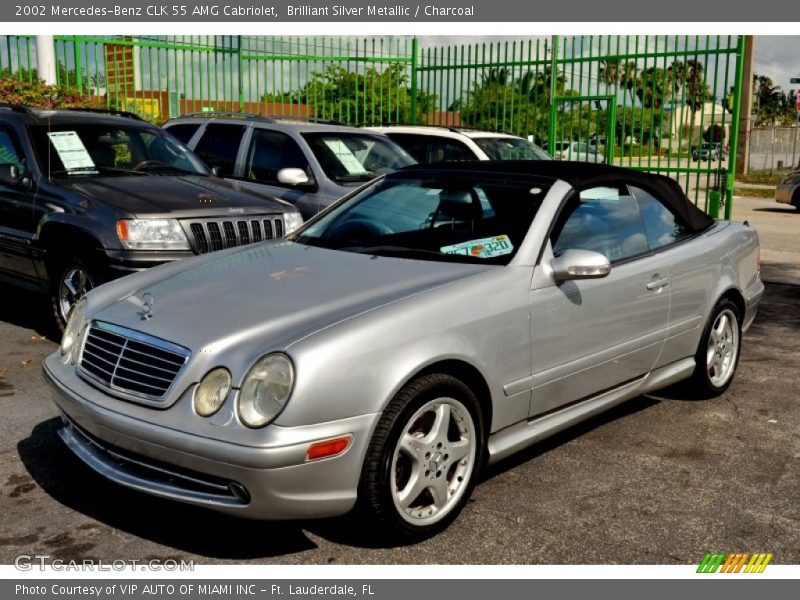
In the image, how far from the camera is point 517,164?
17.4 feet

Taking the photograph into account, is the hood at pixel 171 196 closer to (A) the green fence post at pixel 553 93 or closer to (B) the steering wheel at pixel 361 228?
(B) the steering wheel at pixel 361 228

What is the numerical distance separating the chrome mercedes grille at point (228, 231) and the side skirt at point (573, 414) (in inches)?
125

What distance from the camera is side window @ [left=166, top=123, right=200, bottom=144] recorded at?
9953 millimetres

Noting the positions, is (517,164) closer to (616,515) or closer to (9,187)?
(616,515)

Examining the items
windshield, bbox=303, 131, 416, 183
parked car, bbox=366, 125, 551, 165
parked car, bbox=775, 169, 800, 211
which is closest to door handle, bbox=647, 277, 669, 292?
windshield, bbox=303, 131, 416, 183

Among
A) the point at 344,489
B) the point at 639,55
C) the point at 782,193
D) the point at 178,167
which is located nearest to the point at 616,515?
the point at 344,489

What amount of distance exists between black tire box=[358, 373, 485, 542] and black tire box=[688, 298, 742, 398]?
7.55 ft

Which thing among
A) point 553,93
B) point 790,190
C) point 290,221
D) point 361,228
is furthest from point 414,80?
point 361,228

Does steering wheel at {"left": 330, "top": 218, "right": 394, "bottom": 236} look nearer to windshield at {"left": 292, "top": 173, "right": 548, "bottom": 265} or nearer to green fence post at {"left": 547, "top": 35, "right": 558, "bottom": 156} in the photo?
windshield at {"left": 292, "top": 173, "right": 548, "bottom": 265}

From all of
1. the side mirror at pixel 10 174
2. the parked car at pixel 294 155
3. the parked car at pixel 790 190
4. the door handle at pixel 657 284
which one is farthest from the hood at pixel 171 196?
the parked car at pixel 790 190

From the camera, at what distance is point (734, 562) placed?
12.2ft

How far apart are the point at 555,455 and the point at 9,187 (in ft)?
16.0

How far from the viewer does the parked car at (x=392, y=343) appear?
3428 millimetres

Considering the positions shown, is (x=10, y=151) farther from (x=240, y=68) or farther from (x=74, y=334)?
(x=240, y=68)
